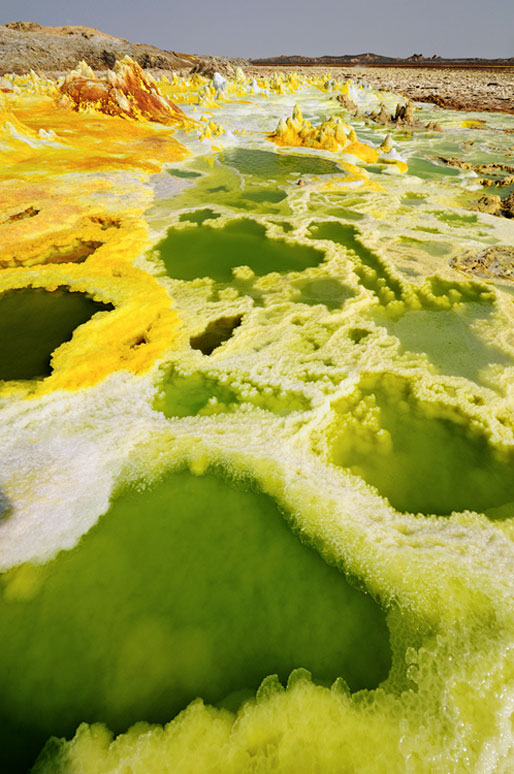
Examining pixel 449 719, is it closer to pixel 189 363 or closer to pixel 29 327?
pixel 189 363

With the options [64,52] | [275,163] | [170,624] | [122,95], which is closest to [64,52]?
[64,52]

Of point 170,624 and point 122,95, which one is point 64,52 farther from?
point 170,624

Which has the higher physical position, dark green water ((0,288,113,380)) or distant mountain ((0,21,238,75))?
distant mountain ((0,21,238,75))

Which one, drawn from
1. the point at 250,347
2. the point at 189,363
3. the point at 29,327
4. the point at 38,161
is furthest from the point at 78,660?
the point at 38,161

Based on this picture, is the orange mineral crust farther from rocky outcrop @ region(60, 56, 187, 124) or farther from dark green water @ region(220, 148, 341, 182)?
dark green water @ region(220, 148, 341, 182)

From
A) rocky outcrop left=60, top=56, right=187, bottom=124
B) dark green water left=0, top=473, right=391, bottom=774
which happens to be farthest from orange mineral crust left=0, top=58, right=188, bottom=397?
dark green water left=0, top=473, right=391, bottom=774
